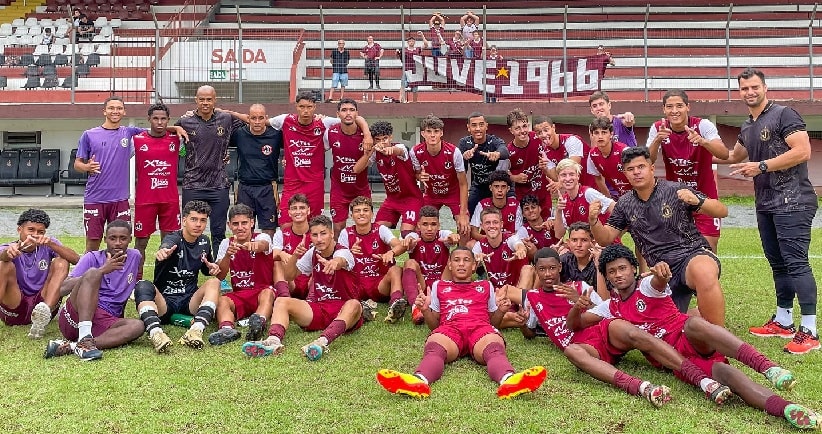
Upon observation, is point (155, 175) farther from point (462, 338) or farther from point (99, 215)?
point (462, 338)

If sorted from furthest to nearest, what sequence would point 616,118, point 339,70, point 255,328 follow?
point 339,70 → point 616,118 → point 255,328

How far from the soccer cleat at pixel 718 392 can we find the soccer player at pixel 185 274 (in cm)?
393

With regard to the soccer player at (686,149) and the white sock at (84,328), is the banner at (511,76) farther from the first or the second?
the white sock at (84,328)

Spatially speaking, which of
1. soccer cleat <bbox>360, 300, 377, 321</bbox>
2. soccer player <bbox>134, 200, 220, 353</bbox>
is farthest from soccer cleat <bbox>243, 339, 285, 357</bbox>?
soccer cleat <bbox>360, 300, 377, 321</bbox>

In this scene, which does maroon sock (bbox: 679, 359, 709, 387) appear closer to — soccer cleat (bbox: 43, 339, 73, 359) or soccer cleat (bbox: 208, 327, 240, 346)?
soccer cleat (bbox: 208, 327, 240, 346)

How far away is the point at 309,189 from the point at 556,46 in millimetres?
10742

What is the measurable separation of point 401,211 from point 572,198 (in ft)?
6.30

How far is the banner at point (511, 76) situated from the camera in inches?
624

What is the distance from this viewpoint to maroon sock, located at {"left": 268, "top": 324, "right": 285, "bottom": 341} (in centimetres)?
563

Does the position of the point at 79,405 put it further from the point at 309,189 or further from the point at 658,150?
the point at 658,150

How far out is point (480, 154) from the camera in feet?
25.6

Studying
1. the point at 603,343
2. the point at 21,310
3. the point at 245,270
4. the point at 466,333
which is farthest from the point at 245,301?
the point at 603,343

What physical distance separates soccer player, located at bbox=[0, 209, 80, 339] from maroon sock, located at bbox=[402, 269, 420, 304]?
9.67 ft

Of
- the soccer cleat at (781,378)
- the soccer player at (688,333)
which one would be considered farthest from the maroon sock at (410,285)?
the soccer cleat at (781,378)
